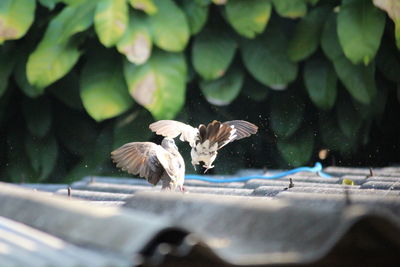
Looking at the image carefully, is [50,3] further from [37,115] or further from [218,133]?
[218,133]

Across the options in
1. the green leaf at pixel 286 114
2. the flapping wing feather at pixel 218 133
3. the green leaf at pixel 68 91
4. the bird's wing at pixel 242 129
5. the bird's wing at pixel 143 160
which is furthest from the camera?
the green leaf at pixel 68 91

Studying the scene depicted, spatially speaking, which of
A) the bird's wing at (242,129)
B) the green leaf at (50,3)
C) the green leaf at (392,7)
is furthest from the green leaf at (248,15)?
the bird's wing at (242,129)

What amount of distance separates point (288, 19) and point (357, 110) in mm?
756

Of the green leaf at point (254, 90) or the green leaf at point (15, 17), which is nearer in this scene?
the green leaf at point (15, 17)

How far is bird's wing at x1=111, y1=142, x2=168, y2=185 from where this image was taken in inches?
141

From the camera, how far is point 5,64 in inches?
269

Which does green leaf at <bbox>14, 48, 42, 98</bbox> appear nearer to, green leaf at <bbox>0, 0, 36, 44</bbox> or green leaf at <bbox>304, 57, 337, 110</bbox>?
green leaf at <bbox>0, 0, 36, 44</bbox>

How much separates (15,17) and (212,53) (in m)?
1.24

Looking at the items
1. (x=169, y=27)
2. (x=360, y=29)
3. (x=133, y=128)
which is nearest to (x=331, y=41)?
(x=360, y=29)

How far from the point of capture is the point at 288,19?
270 inches

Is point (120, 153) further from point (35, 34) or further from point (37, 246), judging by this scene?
point (35, 34)

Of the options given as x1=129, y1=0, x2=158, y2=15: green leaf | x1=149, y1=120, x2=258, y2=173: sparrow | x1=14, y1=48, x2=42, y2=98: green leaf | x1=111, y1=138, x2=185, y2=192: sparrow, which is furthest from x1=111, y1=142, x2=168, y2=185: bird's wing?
x1=14, y1=48, x2=42, y2=98: green leaf

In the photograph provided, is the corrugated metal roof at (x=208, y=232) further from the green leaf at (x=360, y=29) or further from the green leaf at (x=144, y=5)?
the green leaf at (x=360, y=29)

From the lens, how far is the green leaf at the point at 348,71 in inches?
254
